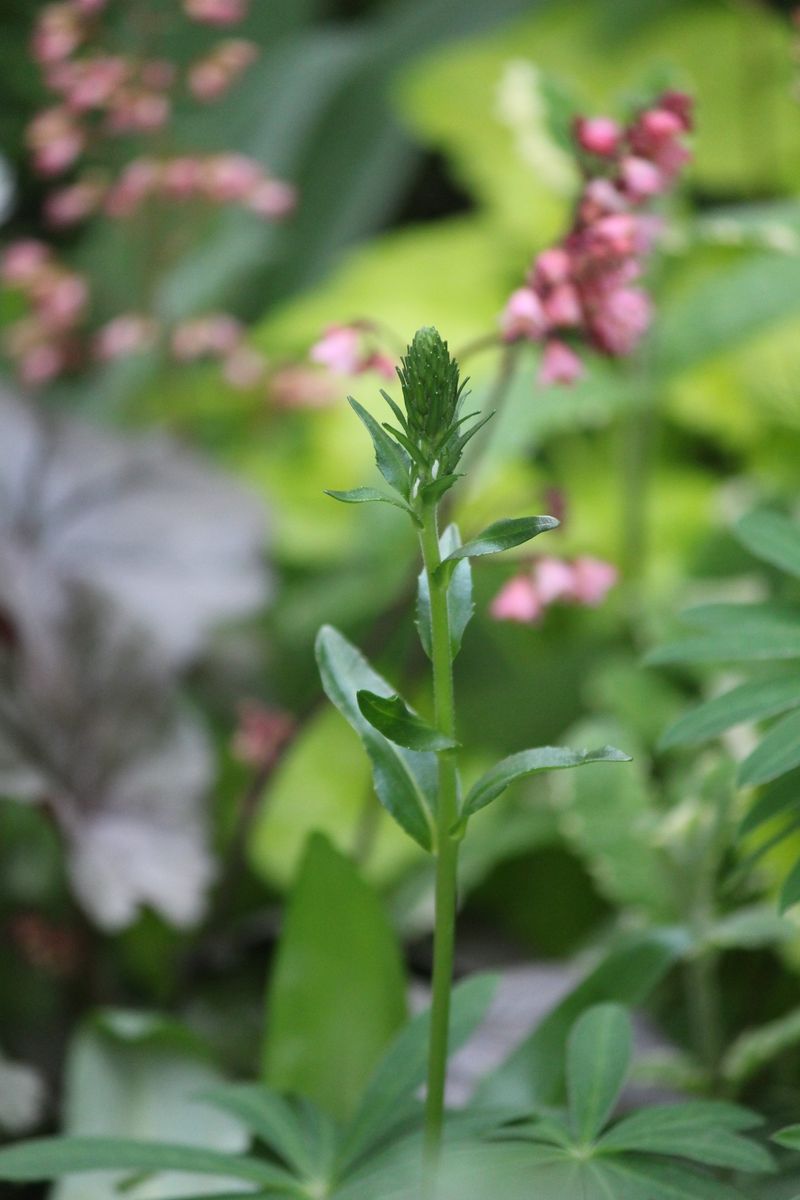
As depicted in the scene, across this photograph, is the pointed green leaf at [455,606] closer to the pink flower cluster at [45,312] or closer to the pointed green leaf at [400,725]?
the pointed green leaf at [400,725]

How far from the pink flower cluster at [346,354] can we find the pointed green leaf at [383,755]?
8.6 inches

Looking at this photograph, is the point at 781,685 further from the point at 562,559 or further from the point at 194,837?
the point at 194,837

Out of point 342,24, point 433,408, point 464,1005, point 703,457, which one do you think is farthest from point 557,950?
point 342,24

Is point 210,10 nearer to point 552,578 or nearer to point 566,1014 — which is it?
point 552,578

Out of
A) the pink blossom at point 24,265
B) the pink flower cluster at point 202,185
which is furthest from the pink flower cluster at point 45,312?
the pink flower cluster at point 202,185

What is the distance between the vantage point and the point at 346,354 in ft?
2.31

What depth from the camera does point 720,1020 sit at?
0.89m

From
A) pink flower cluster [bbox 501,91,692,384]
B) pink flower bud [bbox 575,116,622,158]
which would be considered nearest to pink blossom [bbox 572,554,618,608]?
pink flower cluster [bbox 501,91,692,384]

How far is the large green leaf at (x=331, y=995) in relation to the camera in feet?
2.28

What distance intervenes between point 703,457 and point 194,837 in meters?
1.01

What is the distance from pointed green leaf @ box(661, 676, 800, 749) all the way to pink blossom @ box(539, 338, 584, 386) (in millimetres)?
211

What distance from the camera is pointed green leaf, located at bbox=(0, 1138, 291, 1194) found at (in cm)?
49

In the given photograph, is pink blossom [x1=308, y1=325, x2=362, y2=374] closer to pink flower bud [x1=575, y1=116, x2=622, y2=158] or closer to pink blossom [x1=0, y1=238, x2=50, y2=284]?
pink flower bud [x1=575, y1=116, x2=622, y2=158]

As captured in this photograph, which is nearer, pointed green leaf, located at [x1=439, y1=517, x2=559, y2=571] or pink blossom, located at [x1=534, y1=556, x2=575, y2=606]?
pointed green leaf, located at [x1=439, y1=517, x2=559, y2=571]
